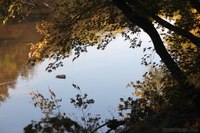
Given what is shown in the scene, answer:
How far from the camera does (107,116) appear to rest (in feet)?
61.1

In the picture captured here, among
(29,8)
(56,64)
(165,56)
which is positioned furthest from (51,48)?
(165,56)

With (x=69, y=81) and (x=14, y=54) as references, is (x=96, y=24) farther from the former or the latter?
(x=14, y=54)

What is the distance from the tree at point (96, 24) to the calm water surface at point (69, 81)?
6822 mm

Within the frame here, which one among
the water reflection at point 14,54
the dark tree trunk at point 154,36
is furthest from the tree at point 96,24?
the water reflection at point 14,54

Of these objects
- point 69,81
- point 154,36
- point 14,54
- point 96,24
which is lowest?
point 154,36

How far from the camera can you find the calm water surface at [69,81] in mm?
20641

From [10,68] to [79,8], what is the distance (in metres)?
24.1

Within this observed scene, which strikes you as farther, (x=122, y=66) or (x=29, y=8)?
(x=122, y=66)

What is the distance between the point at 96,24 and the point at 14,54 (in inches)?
1073

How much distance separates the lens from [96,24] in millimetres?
10812

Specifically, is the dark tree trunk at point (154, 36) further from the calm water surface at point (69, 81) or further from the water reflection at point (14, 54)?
the water reflection at point (14, 54)

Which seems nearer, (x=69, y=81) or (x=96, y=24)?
(x=96, y=24)

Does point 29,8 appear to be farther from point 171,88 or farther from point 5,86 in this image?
point 5,86

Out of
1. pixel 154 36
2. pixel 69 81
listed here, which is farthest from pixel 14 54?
pixel 154 36
